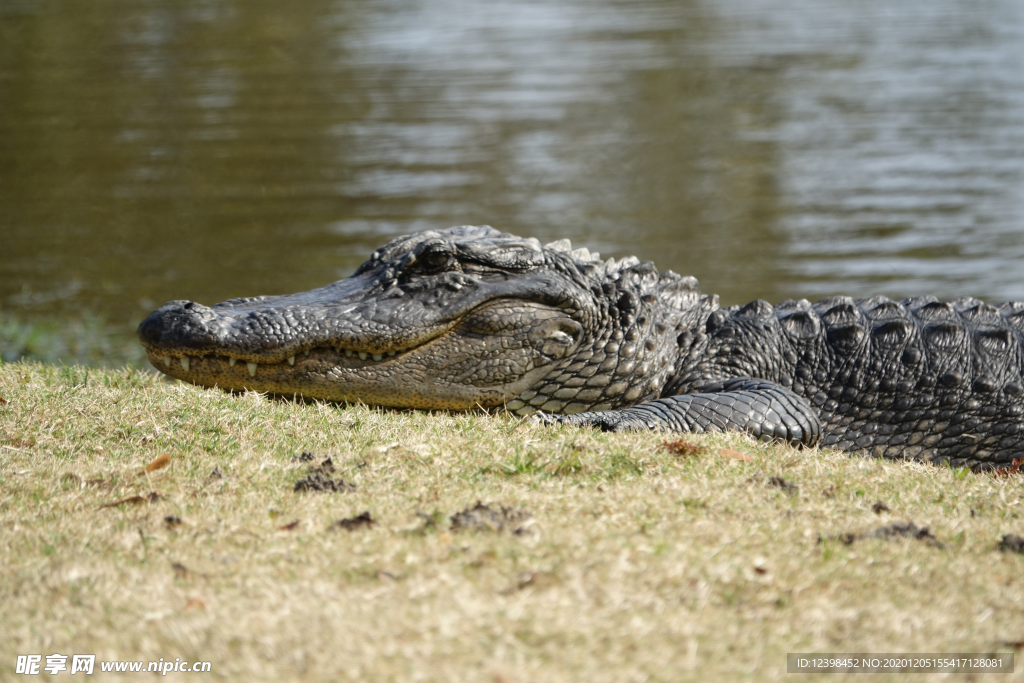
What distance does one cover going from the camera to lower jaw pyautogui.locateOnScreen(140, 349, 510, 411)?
4.55m

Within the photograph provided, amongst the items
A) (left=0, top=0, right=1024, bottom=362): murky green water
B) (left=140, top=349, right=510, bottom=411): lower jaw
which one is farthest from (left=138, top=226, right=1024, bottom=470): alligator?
(left=0, top=0, right=1024, bottom=362): murky green water

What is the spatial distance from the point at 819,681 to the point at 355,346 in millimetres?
2931

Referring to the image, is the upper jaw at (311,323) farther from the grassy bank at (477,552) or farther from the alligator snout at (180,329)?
the grassy bank at (477,552)

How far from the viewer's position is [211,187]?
13117 millimetres

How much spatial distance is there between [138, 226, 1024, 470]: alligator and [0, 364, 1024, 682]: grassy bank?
2.46 feet

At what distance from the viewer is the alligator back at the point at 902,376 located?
16.3 feet

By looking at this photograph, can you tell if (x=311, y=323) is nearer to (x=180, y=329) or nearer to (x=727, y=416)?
(x=180, y=329)

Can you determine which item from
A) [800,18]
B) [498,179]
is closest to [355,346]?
[498,179]

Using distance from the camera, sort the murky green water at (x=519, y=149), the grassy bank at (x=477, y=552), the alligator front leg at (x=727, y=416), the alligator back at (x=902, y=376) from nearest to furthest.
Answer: the grassy bank at (x=477, y=552) < the alligator front leg at (x=727, y=416) < the alligator back at (x=902, y=376) < the murky green water at (x=519, y=149)

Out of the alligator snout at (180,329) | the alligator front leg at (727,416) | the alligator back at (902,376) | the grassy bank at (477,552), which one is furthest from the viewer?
the alligator back at (902,376)

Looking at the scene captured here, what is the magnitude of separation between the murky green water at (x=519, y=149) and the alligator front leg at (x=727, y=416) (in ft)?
15.6

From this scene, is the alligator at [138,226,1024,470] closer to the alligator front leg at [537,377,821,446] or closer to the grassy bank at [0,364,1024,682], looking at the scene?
the alligator front leg at [537,377,821,446]

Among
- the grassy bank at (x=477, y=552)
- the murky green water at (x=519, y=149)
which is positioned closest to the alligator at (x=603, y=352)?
the grassy bank at (x=477, y=552)

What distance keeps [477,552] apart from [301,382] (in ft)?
7.15
